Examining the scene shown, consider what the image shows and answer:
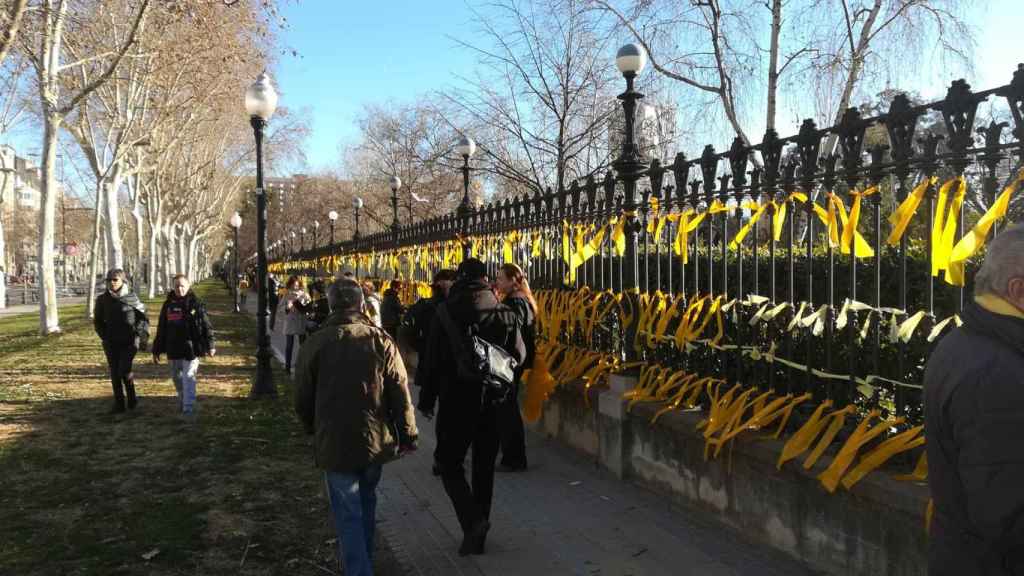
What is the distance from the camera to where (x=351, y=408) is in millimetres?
4121

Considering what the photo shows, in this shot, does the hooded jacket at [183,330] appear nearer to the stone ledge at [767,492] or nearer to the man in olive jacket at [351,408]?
the stone ledge at [767,492]

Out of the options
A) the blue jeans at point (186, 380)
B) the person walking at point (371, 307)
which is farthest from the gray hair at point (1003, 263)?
the blue jeans at point (186, 380)

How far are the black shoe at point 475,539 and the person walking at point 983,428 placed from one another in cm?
297

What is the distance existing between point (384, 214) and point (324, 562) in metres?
46.2

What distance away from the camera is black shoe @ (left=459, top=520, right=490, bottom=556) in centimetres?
475

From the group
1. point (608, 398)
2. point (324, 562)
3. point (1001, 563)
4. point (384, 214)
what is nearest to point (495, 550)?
point (324, 562)

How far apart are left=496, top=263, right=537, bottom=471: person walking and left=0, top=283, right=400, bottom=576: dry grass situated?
1641 millimetres

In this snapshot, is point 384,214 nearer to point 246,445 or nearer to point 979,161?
point 246,445

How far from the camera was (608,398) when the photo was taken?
6.48 metres

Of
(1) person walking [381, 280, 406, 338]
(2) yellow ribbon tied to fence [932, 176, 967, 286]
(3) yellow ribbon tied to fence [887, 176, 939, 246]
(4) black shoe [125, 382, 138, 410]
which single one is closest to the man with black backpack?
(3) yellow ribbon tied to fence [887, 176, 939, 246]

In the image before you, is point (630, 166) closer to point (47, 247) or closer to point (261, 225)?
point (261, 225)

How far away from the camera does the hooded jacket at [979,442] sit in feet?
6.48

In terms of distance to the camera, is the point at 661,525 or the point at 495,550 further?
the point at 661,525

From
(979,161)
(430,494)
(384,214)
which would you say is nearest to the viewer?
(979,161)
